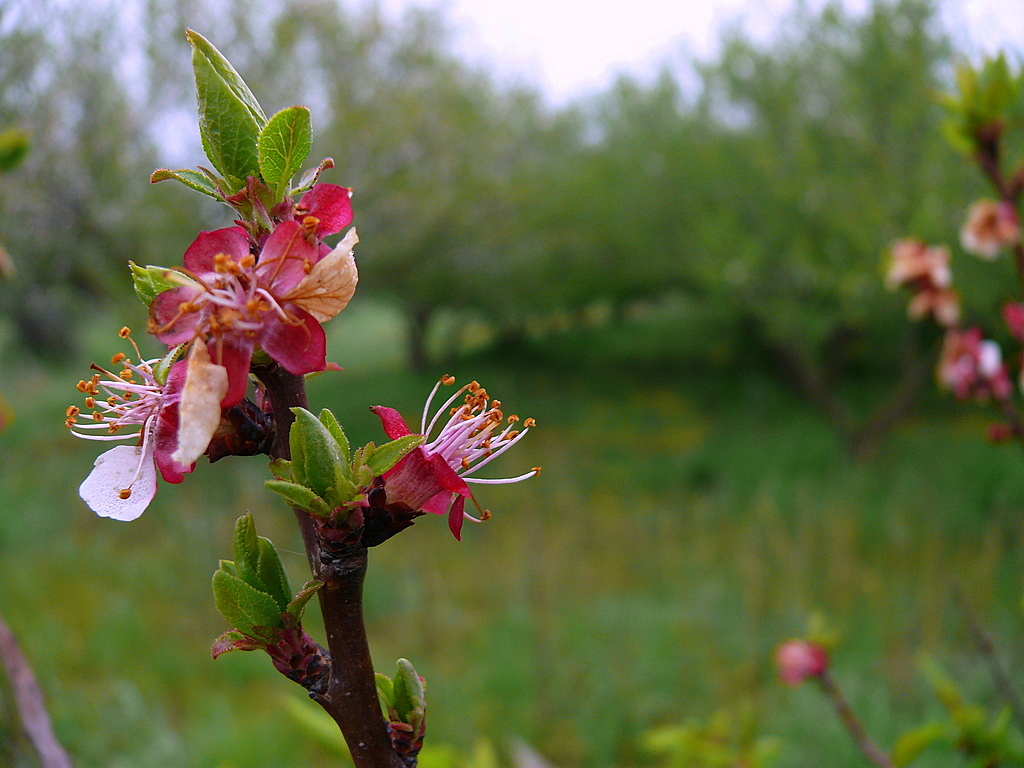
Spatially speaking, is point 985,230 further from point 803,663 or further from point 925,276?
point 803,663

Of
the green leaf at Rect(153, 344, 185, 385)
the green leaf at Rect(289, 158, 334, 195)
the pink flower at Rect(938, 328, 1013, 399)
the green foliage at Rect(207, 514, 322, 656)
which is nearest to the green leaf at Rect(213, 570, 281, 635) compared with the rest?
the green foliage at Rect(207, 514, 322, 656)

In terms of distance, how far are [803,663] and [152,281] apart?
107 centimetres

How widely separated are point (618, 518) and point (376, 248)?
8.48ft

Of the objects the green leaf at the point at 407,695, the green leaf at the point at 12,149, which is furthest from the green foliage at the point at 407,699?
the green leaf at the point at 12,149

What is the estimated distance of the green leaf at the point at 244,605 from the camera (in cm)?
40

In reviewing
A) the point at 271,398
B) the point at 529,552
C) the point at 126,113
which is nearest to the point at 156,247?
the point at 126,113

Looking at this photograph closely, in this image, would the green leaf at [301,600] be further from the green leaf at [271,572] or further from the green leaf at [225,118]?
the green leaf at [225,118]

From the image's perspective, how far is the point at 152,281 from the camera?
401mm

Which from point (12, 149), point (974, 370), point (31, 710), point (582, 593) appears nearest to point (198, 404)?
point (31, 710)

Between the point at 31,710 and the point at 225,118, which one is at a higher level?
the point at 225,118

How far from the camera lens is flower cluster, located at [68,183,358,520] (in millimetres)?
373

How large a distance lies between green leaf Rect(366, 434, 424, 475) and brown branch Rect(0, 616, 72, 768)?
12.5 inches

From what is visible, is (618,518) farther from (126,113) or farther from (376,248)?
(126,113)

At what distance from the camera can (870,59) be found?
201 inches
